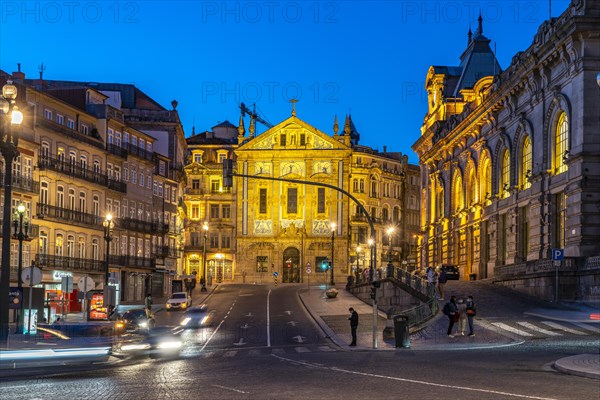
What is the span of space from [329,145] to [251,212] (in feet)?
41.6

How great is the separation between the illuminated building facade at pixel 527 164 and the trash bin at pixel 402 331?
13.5 m

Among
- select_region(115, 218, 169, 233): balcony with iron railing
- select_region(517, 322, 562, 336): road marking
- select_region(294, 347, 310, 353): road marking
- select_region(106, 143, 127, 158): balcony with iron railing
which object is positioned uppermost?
select_region(106, 143, 127, 158): balcony with iron railing

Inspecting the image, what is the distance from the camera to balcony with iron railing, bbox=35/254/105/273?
61812 millimetres

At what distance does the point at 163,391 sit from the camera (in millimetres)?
19141

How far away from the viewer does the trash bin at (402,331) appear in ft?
116

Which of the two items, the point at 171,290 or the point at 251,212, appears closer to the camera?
the point at 171,290

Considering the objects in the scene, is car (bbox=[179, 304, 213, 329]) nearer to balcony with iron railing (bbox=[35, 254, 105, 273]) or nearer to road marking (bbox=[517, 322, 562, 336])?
balcony with iron railing (bbox=[35, 254, 105, 273])

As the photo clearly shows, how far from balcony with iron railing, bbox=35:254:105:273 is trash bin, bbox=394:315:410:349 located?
3167cm

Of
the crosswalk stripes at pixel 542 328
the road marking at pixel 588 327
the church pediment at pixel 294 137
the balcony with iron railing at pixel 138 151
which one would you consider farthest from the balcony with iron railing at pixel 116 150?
the church pediment at pixel 294 137

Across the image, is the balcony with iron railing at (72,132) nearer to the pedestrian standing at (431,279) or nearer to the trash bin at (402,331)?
the pedestrian standing at (431,279)

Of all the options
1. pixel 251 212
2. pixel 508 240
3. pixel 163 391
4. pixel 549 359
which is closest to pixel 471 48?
pixel 508 240

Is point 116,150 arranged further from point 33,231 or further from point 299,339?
point 299,339

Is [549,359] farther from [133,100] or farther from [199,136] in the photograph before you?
[199,136]

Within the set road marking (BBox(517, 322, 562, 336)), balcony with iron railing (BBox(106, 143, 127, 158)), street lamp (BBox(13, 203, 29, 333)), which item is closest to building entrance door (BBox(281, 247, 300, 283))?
balcony with iron railing (BBox(106, 143, 127, 158))
